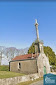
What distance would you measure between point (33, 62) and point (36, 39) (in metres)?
9.18

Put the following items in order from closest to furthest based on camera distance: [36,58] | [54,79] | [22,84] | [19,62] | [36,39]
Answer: [54,79], [22,84], [36,58], [19,62], [36,39]

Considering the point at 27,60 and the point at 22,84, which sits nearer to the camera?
the point at 22,84

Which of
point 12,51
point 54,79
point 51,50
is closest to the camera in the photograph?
point 54,79

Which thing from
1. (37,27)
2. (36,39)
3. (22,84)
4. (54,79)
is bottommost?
(22,84)

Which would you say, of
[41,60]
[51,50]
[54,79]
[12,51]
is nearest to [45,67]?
[41,60]

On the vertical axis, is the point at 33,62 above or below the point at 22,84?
Answer: above

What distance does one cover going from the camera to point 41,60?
30000mm

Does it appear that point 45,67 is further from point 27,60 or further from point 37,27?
point 37,27

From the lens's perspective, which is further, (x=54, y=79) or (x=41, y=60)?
(x=41, y=60)

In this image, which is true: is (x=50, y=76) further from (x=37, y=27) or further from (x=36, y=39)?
(x=37, y=27)

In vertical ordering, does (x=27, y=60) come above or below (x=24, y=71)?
above

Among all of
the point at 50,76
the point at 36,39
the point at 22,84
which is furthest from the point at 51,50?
the point at 50,76

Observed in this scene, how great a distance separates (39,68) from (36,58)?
2905mm

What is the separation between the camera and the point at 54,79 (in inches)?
420
